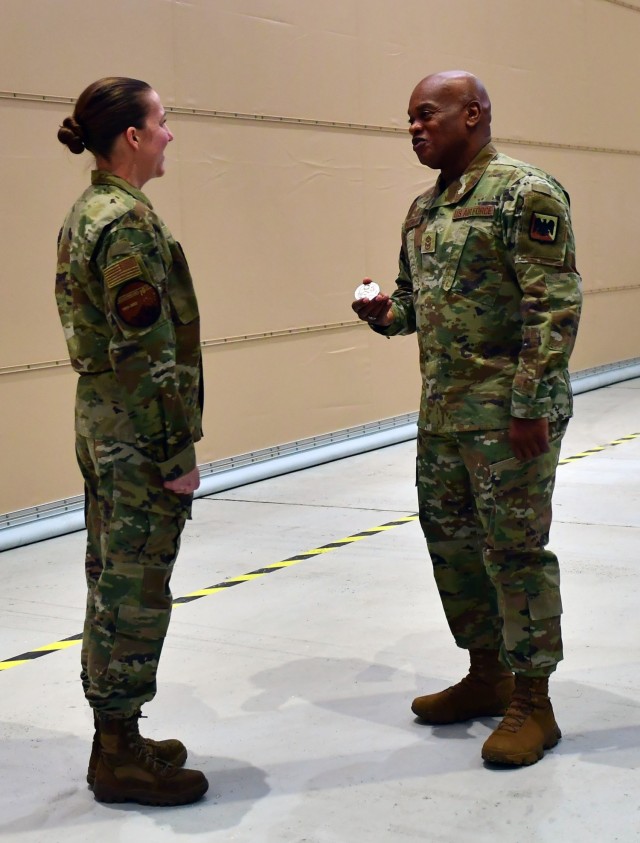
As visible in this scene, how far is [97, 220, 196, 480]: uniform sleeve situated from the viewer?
2828 millimetres

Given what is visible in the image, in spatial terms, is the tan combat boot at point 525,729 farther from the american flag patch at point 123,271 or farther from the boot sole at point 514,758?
the american flag patch at point 123,271

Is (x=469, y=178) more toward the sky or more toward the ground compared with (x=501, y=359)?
more toward the sky

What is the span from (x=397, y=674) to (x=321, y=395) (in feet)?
14.9

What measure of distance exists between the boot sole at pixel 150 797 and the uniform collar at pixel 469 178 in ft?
5.59

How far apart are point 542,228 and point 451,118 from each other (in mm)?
424

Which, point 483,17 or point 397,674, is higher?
point 483,17

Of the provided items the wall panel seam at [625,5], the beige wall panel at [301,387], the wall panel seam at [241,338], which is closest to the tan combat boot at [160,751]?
the wall panel seam at [241,338]

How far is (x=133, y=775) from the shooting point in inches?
121

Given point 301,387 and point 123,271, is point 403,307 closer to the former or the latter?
point 123,271

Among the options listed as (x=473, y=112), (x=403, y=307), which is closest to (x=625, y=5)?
(x=403, y=307)

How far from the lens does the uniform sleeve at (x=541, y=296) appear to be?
3.12 m

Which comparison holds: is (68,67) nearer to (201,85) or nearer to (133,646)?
(201,85)

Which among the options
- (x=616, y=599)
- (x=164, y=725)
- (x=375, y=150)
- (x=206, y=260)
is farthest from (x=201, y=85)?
(x=164, y=725)

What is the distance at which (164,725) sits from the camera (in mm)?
3660
